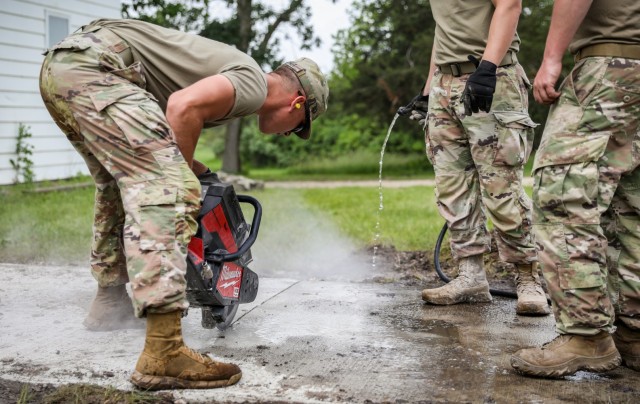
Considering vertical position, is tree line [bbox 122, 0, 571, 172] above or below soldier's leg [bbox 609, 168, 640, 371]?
above

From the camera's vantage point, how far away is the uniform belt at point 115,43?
261 centimetres

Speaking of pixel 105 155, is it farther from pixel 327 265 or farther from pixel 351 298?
pixel 327 265

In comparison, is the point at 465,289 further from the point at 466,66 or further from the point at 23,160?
the point at 23,160

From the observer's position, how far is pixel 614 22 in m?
2.49

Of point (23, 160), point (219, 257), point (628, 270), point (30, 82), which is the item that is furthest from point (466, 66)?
point (30, 82)

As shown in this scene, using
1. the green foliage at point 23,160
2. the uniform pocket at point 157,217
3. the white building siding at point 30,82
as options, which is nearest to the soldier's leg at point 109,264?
the uniform pocket at point 157,217

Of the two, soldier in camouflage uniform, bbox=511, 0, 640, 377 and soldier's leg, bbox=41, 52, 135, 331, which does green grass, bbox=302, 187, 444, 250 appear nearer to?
soldier's leg, bbox=41, 52, 135, 331

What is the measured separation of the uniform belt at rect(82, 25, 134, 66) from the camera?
8.57 feet

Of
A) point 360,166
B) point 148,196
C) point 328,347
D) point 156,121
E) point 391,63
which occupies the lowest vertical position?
point 360,166

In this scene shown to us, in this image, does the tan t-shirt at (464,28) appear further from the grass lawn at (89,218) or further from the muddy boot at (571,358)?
the grass lawn at (89,218)

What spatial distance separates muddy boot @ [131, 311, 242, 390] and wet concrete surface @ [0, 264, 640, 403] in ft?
0.17

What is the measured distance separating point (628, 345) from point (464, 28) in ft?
5.60

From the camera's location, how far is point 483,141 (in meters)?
3.44

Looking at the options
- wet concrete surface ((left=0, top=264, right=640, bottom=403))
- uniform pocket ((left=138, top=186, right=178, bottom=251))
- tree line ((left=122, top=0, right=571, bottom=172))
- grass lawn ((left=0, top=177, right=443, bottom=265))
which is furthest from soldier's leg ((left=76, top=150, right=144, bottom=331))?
tree line ((left=122, top=0, right=571, bottom=172))
